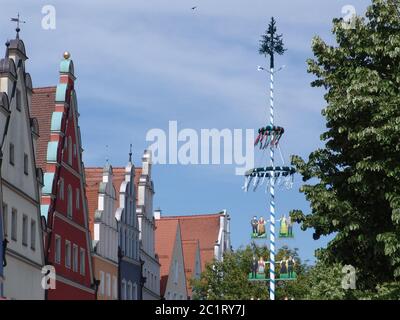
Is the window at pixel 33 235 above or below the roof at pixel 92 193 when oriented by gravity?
below

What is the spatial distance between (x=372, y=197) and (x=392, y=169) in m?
1.39

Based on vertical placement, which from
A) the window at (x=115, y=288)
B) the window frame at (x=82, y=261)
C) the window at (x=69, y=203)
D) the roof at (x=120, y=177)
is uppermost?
the roof at (x=120, y=177)

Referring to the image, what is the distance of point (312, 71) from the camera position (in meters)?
27.5

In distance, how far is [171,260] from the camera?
7069cm

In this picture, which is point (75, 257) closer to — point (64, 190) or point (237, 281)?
point (64, 190)

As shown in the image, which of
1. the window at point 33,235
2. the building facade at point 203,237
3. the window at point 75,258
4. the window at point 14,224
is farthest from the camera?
the building facade at point 203,237

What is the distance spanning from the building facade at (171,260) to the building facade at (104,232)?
45.7 ft

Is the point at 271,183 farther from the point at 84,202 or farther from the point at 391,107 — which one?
the point at 391,107

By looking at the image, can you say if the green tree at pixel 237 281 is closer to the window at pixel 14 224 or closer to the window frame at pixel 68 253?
the window frame at pixel 68 253

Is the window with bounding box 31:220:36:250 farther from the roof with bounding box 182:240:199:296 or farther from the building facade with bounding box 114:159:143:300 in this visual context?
the roof with bounding box 182:240:199:296

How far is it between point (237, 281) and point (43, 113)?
18667 millimetres

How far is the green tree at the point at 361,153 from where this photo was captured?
24219 millimetres

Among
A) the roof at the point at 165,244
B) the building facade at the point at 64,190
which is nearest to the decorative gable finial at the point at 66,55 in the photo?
the building facade at the point at 64,190
